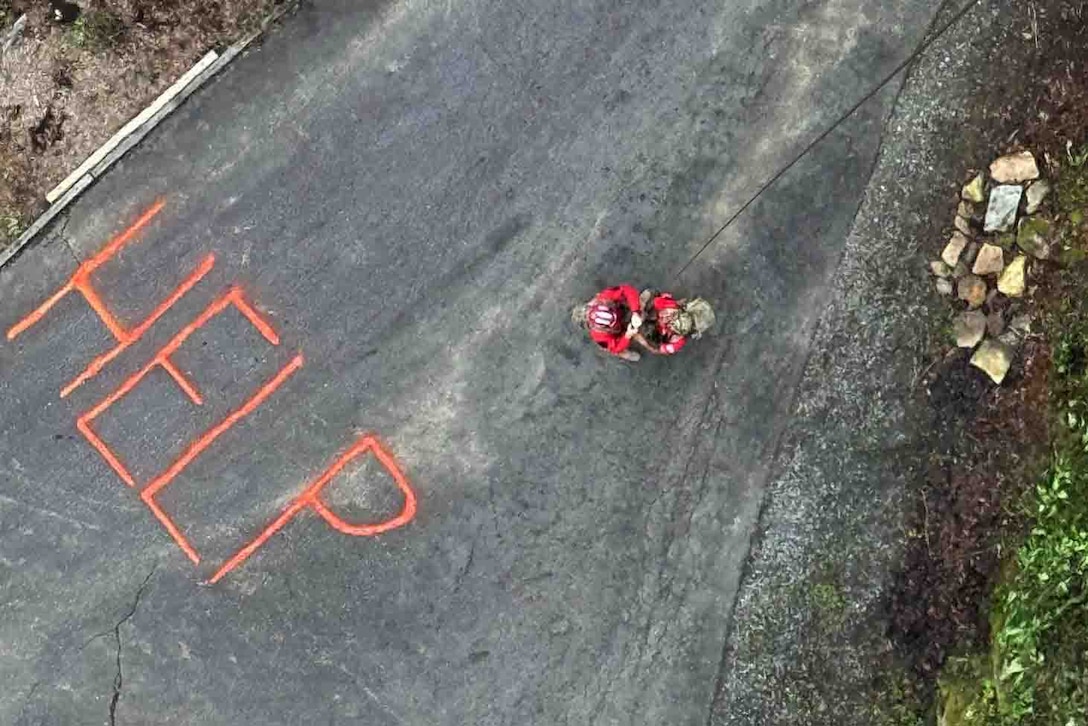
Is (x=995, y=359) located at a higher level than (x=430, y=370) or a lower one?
lower

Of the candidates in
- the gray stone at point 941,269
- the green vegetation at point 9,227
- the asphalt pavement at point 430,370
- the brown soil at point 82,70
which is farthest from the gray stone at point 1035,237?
the green vegetation at point 9,227

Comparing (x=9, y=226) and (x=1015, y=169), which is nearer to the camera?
(x=1015, y=169)

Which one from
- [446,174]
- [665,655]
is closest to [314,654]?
[665,655]

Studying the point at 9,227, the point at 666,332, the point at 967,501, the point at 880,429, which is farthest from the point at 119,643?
the point at 967,501

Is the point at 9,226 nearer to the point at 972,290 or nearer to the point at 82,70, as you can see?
the point at 82,70

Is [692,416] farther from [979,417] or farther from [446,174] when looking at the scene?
[446,174]

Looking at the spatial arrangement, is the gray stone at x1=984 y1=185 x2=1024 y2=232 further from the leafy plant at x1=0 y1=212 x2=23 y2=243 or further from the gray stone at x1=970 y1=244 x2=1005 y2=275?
the leafy plant at x1=0 y1=212 x2=23 y2=243
